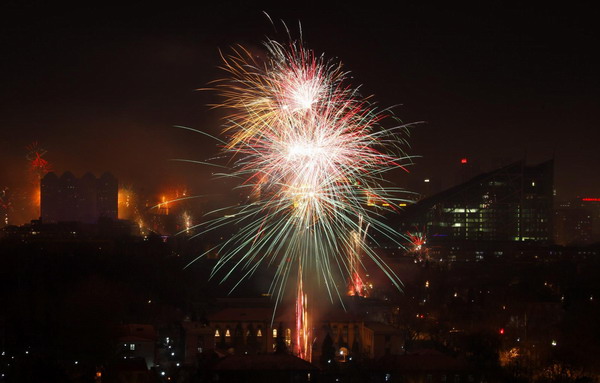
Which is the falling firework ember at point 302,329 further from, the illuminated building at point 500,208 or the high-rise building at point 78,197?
the high-rise building at point 78,197

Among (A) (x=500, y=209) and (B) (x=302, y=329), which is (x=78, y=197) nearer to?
(A) (x=500, y=209)

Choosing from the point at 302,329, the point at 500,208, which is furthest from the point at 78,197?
the point at 302,329

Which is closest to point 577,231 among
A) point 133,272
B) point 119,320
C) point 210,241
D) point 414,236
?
point 414,236

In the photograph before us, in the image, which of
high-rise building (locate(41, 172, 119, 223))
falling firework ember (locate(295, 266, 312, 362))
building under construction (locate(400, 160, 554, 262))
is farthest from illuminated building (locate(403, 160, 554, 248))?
falling firework ember (locate(295, 266, 312, 362))

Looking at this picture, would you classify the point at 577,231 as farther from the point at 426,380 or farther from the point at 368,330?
the point at 426,380

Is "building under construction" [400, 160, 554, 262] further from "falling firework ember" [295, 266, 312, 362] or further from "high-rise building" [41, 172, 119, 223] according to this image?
"falling firework ember" [295, 266, 312, 362]

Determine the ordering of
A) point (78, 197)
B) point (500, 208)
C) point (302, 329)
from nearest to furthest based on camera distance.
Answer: point (302, 329) < point (500, 208) < point (78, 197)

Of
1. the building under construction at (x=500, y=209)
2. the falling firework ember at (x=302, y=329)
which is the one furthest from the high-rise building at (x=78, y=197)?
the falling firework ember at (x=302, y=329)
